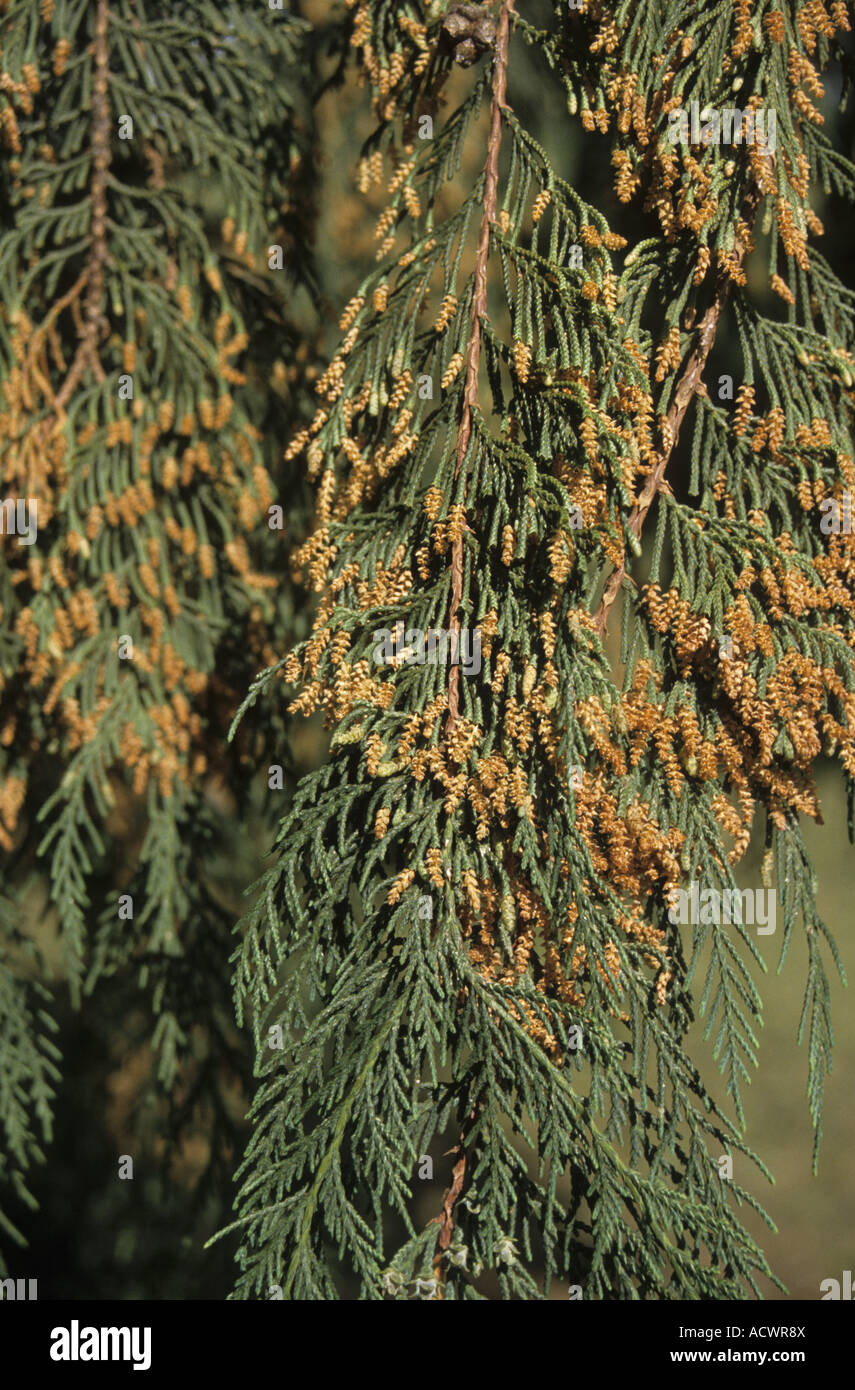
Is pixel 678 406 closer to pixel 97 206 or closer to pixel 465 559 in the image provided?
pixel 465 559

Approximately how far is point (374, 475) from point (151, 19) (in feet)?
3.83

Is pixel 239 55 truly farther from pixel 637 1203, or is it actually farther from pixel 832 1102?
pixel 832 1102

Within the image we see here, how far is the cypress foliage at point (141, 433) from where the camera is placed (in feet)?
7.18

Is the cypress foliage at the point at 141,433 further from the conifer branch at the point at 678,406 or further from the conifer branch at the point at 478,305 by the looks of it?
the conifer branch at the point at 678,406

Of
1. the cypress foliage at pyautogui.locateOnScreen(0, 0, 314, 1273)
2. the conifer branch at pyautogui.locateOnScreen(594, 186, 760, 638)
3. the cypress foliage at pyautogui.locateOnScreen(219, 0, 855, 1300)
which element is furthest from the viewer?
the cypress foliage at pyautogui.locateOnScreen(0, 0, 314, 1273)

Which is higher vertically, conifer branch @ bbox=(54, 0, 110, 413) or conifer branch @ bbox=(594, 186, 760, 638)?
conifer branch @ bbox=(54, 0, 110, 413)

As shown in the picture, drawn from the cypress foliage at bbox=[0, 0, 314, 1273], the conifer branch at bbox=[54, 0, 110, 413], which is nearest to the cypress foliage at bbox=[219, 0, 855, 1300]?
the cypress foliage at bbox=[0, 0, 314, 1273]

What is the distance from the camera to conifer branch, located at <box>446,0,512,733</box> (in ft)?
5.66

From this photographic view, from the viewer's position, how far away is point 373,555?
1.85 metres

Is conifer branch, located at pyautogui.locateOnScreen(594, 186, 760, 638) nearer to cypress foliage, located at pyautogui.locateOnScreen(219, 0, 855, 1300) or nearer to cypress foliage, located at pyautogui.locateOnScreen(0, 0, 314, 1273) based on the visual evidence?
cypress foliage, located at pyautogui.locateOnScreen(219, 0, 855, 1300)

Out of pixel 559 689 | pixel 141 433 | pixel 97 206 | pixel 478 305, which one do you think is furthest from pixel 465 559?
pixel 97 206

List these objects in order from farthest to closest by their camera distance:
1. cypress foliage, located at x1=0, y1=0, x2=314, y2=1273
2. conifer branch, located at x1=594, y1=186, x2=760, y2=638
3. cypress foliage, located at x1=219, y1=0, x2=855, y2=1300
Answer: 1. cypress foliage, located at x1=0, y1=0, x2=314, y2=1273
2. conifer branch, located at x1=594, y1=186, x2=760, y2=638
3. cypress foliage, located at x1=219, y1=0, x2=855, y2=1300

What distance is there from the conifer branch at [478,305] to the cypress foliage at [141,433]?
0.59 m
